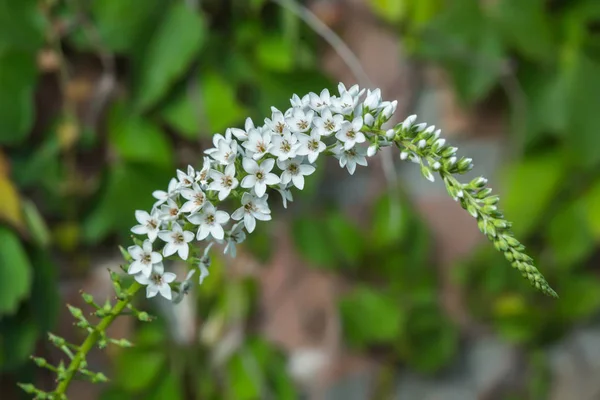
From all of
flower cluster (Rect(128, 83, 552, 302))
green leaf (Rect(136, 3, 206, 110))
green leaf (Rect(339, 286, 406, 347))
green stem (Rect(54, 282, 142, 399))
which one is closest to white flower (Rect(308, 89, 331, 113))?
flower cluster (Rect(128, 83, 552, 302))

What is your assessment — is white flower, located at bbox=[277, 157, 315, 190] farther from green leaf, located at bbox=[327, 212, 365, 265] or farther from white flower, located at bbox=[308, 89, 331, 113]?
green leaf, located at bbox=[327, 212, 365, 265]

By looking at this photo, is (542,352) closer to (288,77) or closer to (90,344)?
(288,77)

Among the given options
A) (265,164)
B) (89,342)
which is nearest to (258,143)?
(265,164)

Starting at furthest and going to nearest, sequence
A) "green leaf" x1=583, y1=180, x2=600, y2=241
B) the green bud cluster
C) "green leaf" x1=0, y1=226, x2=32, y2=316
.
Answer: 1. "green leaf" x1=583, y1=180, x2=600, y2=241
2. "green leaf" x1=0, y1=226, x2=32, y2=316
3. the green bud cluster

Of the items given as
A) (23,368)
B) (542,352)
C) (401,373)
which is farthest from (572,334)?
(23,368)

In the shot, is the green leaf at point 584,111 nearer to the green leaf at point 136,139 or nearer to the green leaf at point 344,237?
the green leaf at point 344,237
